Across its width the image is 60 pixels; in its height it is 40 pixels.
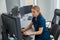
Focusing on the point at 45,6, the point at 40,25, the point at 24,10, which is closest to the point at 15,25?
the point at 40,25

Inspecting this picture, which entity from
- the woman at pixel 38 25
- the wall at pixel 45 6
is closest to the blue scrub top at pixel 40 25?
the woman at pixel 38 25

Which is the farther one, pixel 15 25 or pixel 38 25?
pixel 38 25

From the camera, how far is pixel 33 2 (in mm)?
3904

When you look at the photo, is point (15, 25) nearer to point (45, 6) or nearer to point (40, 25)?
point (40, 25)

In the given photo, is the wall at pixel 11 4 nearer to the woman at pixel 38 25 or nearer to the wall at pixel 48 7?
the woman at pixel 38 25

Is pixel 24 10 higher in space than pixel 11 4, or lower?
lower

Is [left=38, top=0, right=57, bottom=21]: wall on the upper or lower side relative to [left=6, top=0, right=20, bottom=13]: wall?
lower

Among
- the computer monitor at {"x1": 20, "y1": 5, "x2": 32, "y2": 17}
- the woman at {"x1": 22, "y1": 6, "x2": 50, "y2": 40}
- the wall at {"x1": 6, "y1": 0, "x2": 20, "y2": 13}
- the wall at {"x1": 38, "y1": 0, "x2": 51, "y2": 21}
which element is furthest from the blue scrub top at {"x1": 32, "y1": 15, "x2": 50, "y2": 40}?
the wall at {"x1": 38, "y1": 0, "x2": 51, "y2": 21}

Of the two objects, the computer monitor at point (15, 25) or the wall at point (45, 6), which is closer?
the computer monitor at point (15, 25)

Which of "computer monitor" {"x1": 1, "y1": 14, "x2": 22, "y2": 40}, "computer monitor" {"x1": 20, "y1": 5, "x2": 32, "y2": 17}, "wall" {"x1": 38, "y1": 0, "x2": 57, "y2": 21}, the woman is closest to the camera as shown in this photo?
"computer monitor" {"x1": 1, "y1": 14, "x2": 22, "y2": 40}

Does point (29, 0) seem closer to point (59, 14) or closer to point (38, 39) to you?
point (59, 14)

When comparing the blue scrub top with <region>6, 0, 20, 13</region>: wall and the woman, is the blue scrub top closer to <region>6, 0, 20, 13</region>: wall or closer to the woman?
the woman

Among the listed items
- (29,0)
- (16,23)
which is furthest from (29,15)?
(16,23)

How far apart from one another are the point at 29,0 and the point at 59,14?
42.8 inches
